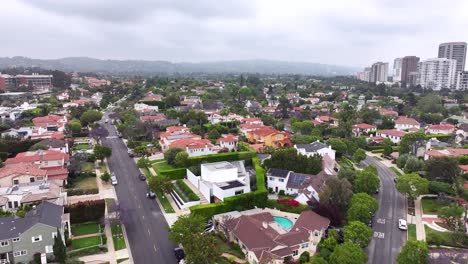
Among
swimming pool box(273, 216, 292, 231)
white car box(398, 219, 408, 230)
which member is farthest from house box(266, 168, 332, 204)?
white car box(398, 219, 408, 230)

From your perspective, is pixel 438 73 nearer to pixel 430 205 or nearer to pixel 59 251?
pixel 430 205

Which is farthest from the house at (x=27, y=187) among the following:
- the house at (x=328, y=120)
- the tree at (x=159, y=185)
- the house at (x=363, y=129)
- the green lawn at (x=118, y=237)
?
the house at (x=328, y=120)

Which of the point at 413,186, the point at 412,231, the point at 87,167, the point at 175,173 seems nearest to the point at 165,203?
the point at 175,173

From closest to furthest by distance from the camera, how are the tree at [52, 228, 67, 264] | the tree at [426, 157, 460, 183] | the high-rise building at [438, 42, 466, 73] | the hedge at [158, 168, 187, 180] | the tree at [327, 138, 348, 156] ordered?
the tree at [52, 228, 67, 264], the tree at [426, 157, 460, 183], the hedge at [158, 168, 187, 180], the tree at [327, 138, 348, 156], the high-rise building at [438, 42, 466, 73]

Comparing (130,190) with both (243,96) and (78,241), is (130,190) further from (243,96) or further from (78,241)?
(243,96)

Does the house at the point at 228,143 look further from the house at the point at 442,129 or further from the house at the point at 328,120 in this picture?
the house at the point at 442,129

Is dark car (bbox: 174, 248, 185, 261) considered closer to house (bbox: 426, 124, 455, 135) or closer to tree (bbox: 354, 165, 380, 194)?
tree (bbox: 354, 165, 380, 194)
